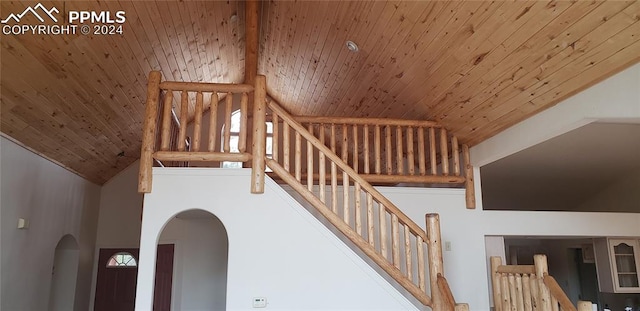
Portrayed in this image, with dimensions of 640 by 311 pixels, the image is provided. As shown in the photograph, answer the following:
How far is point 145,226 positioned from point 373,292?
221cm

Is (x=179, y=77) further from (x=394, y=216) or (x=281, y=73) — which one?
(x=394, y=216)

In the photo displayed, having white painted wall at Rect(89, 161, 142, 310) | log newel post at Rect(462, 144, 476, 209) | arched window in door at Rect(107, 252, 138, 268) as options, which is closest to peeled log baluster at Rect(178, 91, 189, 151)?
log newel post at Rect(462, 144, 476, 209)

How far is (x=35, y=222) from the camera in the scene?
5805mm

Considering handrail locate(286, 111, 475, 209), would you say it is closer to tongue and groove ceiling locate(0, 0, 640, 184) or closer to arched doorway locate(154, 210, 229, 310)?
tongue and groove ceiling locate(0, 0, 640, 184)

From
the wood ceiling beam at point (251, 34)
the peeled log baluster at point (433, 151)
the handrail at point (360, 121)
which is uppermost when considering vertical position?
the wood ceiling beam at point (251, 34)

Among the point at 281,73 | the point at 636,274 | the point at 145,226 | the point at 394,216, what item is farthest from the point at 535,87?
the point at 281,73

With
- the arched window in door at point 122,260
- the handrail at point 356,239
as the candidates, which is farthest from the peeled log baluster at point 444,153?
the arched window in door at point 122,260

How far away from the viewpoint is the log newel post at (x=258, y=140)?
4.41 m

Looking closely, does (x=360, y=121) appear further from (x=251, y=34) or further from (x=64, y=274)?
(x=64, y=274)

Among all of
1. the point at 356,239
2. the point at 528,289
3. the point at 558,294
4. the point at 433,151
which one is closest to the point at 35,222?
the point at 356,239

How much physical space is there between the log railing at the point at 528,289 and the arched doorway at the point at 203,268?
394 centimetres

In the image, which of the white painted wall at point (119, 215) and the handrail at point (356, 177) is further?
the white painted wall at point (119, 215)

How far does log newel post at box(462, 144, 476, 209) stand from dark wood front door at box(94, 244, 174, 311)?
4.69 m

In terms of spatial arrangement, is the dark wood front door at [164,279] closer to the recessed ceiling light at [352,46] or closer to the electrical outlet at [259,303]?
the electrical outlet at [259,303]
